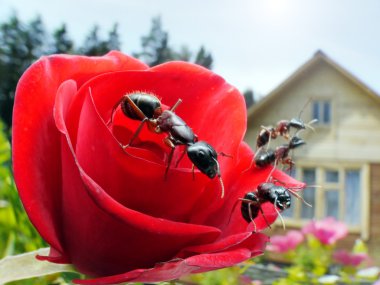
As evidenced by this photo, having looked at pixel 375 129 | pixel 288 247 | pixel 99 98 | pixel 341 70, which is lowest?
pixel 288 247

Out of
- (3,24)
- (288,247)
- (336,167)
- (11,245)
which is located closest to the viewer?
(11,245)

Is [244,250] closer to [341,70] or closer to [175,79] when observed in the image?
[175,79]

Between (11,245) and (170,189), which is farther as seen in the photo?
(11,245)

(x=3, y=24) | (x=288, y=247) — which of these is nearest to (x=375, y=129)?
(x=288, y=247)

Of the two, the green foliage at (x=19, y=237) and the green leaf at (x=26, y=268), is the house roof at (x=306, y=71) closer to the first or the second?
the green foliage at (x=19, y=237)

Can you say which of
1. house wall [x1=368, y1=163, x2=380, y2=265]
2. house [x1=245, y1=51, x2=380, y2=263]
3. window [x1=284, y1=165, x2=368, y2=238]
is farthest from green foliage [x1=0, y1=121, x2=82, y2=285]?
house wall [x1=368, y1=163, x2=380, y2=265]

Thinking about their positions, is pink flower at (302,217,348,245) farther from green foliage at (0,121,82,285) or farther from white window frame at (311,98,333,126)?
white window frame at (311,98,333,126)
